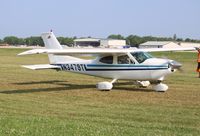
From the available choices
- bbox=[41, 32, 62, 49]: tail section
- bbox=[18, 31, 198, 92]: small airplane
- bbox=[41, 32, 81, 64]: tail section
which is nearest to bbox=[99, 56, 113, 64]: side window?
bbox=[18, 31, 198, 92]: small airplane

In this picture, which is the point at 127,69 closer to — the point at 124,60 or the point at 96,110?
the point at 124,60

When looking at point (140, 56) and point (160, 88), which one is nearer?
point (160, 88)

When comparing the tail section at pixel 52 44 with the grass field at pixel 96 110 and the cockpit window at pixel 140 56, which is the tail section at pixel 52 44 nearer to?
the grass field at pixel 96 110

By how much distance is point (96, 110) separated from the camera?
11.0 m

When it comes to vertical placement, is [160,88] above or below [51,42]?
below

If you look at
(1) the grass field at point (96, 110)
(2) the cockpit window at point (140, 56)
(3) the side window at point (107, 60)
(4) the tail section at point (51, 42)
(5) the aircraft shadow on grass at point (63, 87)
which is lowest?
(5) the aircraft shadow on grass at point (63, 87)

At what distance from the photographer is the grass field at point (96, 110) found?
7651 millimetres

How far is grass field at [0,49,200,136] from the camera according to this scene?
7.65 metres

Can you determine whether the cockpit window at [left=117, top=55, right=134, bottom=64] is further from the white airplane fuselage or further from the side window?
the side window

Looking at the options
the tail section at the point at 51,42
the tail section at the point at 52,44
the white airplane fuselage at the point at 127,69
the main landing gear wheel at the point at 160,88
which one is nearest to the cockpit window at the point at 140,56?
the white airplane fuselage at the point at 127,69

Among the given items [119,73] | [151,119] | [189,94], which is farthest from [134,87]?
[151,119]

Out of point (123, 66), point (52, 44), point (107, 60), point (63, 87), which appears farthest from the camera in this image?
point (52, 44)

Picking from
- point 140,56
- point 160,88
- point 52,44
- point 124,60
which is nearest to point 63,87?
point 52,44

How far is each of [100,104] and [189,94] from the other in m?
4.17
